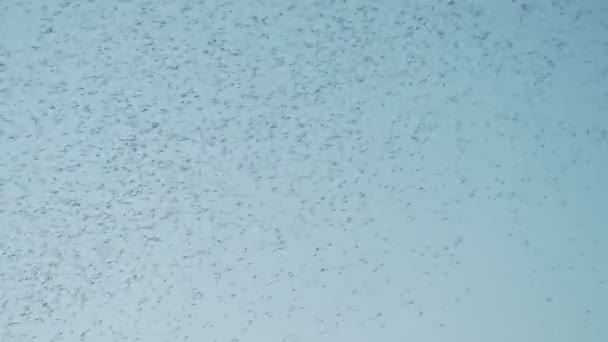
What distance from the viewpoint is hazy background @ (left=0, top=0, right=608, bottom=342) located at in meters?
0.78

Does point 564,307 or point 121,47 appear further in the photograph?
point 564,307

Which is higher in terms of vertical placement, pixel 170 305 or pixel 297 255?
pixel 297 255

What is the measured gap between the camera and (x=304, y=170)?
2.79ft

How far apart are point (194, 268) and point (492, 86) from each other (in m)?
0.61

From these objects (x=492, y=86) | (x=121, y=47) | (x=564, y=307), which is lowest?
(x=121, y=47)

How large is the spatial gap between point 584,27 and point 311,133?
54cm

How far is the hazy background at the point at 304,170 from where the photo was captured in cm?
78

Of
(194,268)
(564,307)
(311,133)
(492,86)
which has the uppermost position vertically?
(492,86)

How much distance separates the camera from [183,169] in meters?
0.81

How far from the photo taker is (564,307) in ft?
3.11

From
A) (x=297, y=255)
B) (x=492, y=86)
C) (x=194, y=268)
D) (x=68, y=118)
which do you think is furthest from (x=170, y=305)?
(x=492, y=86)

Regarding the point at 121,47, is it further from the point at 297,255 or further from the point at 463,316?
the point at 463,316

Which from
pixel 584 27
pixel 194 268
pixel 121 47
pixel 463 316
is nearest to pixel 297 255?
pixel 194 268

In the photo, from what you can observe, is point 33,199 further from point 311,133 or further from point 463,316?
point 463,316
